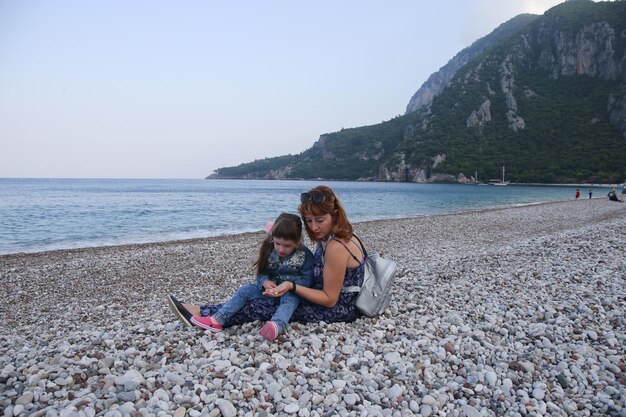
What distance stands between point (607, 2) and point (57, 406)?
181285 mm

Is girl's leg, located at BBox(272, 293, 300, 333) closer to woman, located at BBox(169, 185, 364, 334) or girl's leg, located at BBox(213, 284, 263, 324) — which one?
woman, located at BBox(169, 185, 364, 334)

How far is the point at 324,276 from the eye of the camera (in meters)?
4.81

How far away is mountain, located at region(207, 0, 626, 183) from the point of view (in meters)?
100

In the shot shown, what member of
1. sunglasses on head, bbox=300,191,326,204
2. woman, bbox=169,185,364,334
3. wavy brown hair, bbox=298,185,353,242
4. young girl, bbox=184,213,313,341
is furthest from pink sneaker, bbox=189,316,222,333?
sunglasses on head, bbox=300,191,326,204

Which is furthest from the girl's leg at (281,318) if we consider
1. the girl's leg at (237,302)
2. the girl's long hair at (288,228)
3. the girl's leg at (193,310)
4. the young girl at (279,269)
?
the girl's leg at (193,310)

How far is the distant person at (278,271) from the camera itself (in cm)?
490

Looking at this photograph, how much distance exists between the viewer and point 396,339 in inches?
187

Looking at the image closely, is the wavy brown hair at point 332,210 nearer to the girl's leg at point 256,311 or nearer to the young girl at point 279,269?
the young girl at point 279,269

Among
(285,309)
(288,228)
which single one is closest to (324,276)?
(285,309)

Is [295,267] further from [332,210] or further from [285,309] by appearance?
[332,210]

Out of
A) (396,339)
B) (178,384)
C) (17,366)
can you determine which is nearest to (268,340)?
(178,384)

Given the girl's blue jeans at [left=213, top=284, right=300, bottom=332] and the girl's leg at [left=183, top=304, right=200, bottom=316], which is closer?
the girl's blue jeans at [left=213, top=284, right=300, bottom=332]

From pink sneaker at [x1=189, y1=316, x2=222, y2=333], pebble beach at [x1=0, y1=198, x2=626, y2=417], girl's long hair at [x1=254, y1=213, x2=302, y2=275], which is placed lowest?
pebble beach at [x1=0, y1=198, x2=626, y2=417]

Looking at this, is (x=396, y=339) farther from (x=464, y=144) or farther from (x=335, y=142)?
(x=335, y=142)
